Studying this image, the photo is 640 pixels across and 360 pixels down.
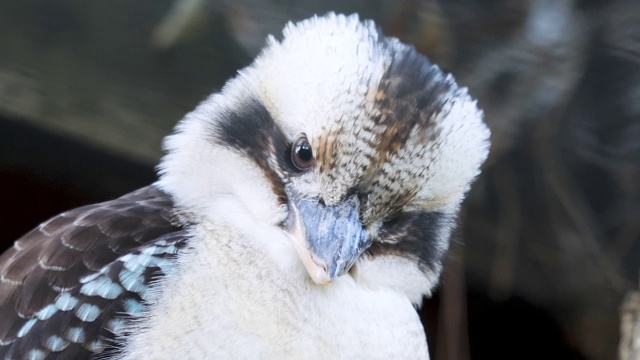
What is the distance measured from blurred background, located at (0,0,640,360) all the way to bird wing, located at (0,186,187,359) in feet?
1.87

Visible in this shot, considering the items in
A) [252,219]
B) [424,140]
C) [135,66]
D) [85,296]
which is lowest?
[85,296]

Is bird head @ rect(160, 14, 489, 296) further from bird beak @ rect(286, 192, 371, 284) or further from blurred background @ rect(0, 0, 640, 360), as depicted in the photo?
blurred background @ rect(0, 0, 640, 360)

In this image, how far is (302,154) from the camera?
0.82 m

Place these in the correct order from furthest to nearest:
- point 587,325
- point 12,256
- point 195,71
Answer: point 587,325 < point 195,71 < point 12,256

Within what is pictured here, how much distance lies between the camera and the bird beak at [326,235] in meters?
0.81

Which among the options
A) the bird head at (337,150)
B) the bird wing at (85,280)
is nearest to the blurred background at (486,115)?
the bird head at (337,150)

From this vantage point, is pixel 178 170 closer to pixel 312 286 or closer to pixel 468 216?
pixel 312 286

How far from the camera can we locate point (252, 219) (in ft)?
2.89

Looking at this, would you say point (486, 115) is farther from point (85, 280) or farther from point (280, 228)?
point (85, 280)

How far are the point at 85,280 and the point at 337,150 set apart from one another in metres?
0.28

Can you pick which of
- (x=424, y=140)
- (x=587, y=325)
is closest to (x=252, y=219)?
(x=424, y=140)

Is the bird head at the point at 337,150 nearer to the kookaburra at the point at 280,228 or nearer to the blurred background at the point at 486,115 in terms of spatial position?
the kookaburra at the point at 280,228

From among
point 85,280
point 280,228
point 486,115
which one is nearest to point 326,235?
point 280,228

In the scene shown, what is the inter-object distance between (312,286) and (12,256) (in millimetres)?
330
